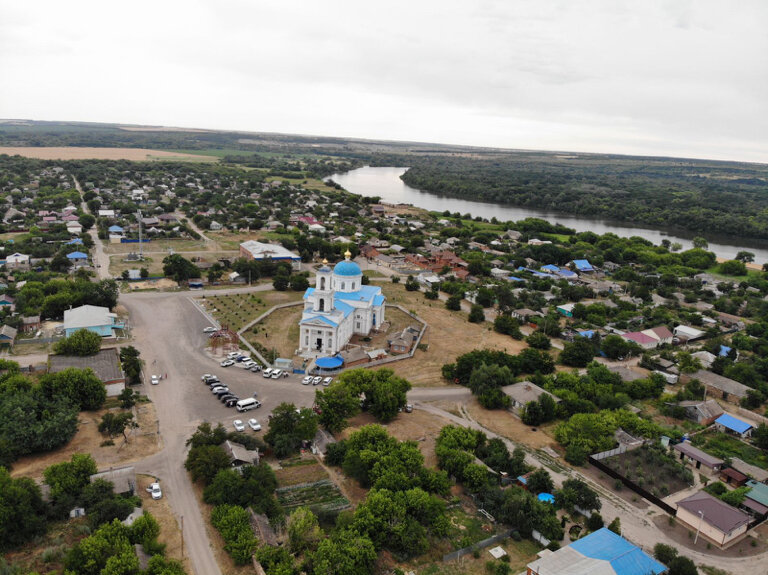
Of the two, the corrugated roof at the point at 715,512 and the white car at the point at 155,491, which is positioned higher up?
the corrugated roof at the point at 715,512

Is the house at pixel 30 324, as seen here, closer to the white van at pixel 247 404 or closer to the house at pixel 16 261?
the white van at pixel 247 404

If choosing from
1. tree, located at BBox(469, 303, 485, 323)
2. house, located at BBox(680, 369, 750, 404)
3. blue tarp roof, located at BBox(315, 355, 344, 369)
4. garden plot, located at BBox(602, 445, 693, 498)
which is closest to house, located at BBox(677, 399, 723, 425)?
house, located at BBox(680, 369, 750, 404)

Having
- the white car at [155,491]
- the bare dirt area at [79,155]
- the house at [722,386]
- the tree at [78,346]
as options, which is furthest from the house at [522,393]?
the bare dirt area at [79,155]

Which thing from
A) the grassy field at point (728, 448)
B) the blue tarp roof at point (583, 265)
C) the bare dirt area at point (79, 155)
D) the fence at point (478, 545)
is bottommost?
the fence at point (478, 545)

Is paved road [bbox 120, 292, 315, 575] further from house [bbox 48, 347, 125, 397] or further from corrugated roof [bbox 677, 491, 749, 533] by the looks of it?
corrugated roof [bbox 677, 491, 749, 533]

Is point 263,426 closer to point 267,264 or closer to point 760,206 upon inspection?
point 267,264

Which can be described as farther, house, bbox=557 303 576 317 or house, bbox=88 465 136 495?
house, bbox=557 303 576 317

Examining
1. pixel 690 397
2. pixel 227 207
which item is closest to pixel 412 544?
pixel 690 397
